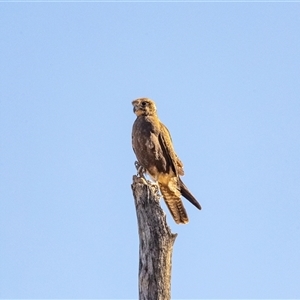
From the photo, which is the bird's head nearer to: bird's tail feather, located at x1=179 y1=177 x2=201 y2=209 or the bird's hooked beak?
the bird's hooked beak

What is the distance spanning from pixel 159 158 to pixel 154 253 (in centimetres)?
255

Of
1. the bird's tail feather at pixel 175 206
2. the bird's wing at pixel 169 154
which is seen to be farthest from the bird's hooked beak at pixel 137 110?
the bird's tail feather at pixel 175 206

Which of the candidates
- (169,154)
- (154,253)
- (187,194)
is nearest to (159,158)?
(169,154)

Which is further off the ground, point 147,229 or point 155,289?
point 147,229

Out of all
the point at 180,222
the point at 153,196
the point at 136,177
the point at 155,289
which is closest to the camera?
the point at 155,289

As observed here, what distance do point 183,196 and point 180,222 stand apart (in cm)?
34

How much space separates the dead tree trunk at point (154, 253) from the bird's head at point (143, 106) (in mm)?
2421

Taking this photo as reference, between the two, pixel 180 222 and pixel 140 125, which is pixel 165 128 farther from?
pixel 180 222

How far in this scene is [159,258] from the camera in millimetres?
7848

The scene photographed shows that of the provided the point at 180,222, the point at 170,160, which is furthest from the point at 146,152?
the point at 180,222

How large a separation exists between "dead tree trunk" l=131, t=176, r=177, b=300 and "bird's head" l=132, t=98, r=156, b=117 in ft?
7.94

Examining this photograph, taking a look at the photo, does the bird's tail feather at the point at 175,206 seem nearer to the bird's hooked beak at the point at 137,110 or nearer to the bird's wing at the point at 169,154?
the bird's wing at the point at 169,154

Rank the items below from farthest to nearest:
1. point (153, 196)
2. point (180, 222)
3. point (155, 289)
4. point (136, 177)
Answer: point (180, 222), point (136, 177), point (153, 196), point (155, 289)

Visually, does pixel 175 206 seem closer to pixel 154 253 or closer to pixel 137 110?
pixel 137 110
